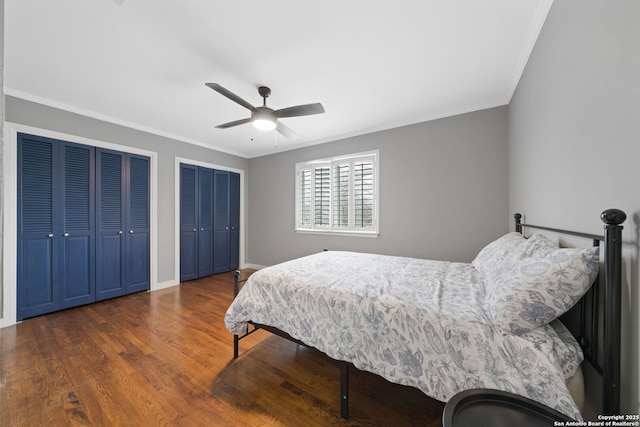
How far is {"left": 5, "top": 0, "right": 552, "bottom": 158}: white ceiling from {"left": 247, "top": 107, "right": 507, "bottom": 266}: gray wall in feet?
1.01

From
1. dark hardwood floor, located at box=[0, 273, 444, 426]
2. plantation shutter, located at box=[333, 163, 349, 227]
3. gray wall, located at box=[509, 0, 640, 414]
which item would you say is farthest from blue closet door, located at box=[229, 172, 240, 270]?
gray wall, located at box=[509, 0, 640, 414]

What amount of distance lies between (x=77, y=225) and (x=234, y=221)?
7.92 ft

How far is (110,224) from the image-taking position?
3619mm

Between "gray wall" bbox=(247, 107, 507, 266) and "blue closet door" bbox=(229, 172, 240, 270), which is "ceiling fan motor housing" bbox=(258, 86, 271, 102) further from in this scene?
"blue closet door" bbox=(229, 172, 240, 270)

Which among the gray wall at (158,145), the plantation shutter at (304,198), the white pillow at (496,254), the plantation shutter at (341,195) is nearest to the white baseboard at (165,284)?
the gray wall at (158,145)

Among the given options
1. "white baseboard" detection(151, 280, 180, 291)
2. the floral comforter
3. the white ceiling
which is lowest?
"white baseboard" detection(151, 280, 180, 291)

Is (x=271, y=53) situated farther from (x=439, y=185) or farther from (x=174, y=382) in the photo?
(x=174, y=382)

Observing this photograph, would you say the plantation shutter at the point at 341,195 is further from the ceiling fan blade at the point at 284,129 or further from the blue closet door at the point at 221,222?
the blue closet door at the point at 221,222

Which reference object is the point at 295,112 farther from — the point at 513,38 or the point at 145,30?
the point at 513,38

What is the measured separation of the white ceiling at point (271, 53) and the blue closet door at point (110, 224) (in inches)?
26.1

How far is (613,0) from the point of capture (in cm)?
115

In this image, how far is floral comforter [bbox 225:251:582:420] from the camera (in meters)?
1.23

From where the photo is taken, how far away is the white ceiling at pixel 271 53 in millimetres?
1836

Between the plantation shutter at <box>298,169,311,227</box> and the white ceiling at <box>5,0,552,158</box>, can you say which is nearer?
the white ceiling at <box>5,0,552,158</box>
